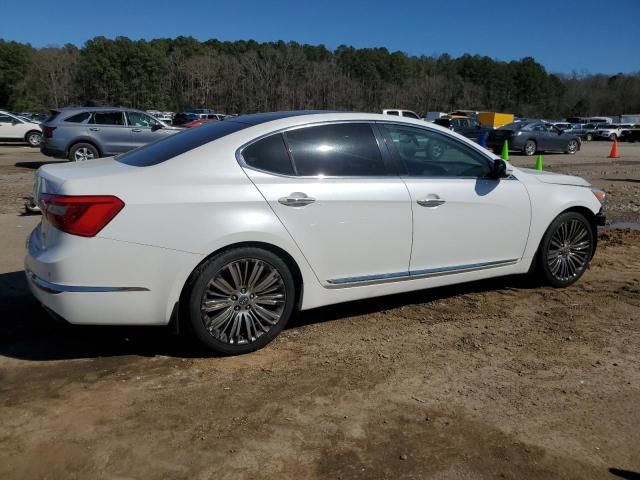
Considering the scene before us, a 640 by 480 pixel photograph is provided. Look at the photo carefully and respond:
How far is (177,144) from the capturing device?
167 inches

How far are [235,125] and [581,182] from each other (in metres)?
3.33

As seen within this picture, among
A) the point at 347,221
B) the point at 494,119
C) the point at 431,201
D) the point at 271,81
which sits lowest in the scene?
the point at 347,221

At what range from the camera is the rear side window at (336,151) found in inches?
166

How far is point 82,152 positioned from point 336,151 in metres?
13.3

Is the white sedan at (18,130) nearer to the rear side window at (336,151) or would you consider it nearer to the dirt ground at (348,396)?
the dirt ground at (348,396)

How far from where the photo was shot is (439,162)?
485 centimetres

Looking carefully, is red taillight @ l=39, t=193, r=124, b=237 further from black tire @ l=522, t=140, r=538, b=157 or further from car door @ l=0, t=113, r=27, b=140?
car door @ l=0, t=113, r=27, b=140

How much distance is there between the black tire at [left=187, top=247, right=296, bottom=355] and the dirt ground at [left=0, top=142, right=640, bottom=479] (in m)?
0.14

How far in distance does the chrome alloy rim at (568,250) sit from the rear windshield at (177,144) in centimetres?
302

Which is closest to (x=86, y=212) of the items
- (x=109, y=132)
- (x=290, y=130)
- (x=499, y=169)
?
(x=290, y=130)

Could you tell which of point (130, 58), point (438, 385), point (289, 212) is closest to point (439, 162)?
point (289, 212)

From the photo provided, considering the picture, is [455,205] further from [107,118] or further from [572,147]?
[572,147]

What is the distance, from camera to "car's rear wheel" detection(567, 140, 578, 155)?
27938 millimetres

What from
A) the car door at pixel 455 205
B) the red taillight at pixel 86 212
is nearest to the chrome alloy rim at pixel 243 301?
the red taillight at pixel 86 212
